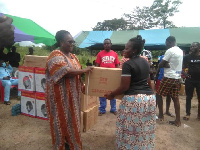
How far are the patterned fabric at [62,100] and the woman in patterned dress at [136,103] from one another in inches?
19.4

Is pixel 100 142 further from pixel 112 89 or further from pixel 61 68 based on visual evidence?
pixel 61 68

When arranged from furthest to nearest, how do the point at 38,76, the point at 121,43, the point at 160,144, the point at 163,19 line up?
the point at 163,19 → the point at 121,43 → the point at 38,76 → the point at 160,144

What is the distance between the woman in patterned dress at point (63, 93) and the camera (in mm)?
2000

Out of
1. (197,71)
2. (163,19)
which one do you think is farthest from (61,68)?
(163,19)

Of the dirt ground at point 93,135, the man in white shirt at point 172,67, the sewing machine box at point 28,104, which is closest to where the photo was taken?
the dirt ground at point 93,135

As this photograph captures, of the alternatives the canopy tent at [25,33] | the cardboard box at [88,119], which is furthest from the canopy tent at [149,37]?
the cardboard box at [88,119]

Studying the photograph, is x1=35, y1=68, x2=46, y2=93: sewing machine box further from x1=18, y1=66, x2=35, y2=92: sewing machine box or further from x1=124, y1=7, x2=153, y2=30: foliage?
x1=124, y1=7, x2=153, y2=30: foliage

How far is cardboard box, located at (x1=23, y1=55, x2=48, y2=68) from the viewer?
11.9 feet

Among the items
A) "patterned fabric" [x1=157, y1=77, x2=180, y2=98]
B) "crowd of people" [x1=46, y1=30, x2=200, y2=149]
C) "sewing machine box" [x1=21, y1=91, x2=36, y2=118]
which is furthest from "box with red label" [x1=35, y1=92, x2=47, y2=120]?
"patterned fabric" [x1=157, y1=77, x2=180, y2=98]

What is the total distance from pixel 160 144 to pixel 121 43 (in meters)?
6.63

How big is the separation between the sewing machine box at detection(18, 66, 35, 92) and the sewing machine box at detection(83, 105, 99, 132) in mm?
1420

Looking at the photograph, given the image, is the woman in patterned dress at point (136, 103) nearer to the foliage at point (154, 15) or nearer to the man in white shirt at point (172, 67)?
the man in white shirt at point (172, 67)

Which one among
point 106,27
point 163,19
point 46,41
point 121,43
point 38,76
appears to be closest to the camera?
point 38,76

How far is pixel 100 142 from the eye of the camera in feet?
9.81
